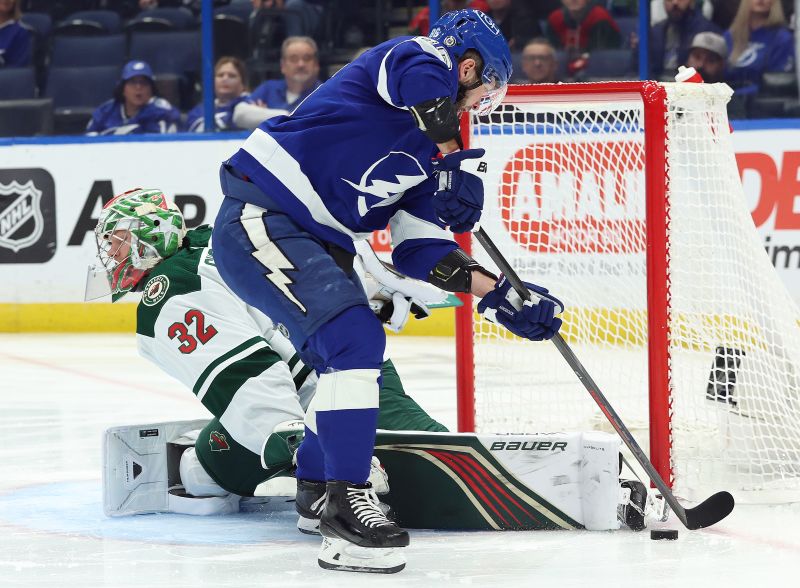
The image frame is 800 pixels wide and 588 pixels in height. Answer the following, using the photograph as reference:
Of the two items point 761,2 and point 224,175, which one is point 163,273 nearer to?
point 224,175

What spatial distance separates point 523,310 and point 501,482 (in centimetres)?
37

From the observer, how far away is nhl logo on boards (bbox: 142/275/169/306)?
3090 mm

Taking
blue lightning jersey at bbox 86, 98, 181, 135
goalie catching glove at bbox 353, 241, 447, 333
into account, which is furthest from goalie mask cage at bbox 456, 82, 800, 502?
blue lightning jersey at bbox 86, 98, 181, 135

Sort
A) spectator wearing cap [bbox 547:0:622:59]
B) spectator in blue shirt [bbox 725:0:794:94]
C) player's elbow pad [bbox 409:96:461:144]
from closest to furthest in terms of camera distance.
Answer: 1. player's elbow pad [bbox 409:96:461:144]
2. spectator in blue shirt [bbox 725:0:794:94]
3. spectator wearing cap [bbox 547:0:622:59]

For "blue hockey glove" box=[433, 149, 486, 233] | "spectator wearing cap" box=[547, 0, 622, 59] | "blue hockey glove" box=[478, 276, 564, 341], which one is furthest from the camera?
"spectator wearing cap" box=[547, 0, 622, 59]

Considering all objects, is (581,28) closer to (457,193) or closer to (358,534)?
(457,193)

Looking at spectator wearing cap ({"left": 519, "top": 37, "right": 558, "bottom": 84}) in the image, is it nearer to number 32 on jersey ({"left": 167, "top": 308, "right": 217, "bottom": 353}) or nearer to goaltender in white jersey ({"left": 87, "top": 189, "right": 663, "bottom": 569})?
goaltender in white jersey ({"left": 87, "top": 189, "right": 663, "bottom": 569})

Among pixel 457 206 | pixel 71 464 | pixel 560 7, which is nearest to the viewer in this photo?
pixel 457 206

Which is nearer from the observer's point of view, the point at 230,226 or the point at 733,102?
the point at 230,226

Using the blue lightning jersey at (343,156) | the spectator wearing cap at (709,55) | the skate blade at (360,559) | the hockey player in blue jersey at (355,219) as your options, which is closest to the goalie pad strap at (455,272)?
the hockey player in blue jersey at (355,219)

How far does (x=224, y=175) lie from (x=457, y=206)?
0.50m

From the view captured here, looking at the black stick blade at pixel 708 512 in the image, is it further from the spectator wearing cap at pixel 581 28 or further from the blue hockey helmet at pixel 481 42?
the spectator wearing cap at pixel 581 28

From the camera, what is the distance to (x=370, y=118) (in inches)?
105

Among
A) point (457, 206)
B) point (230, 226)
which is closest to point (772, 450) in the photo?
point (457, 206)
